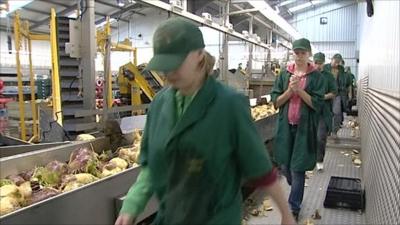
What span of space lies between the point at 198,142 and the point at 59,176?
157 centimetres

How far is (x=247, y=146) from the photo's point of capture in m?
1.20

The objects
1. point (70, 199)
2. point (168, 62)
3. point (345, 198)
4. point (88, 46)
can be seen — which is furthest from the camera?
point (88, 46)

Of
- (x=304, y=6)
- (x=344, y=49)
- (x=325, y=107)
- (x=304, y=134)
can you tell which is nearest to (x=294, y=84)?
(x=304, y=134)

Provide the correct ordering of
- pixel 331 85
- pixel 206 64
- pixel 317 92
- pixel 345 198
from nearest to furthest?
pixel 206 64 → pixel 317 92 → pixel 345 198 → pixel 331 85

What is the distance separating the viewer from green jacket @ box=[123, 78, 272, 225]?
1173 mm

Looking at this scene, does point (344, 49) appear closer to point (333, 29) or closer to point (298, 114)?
point (333, 29)

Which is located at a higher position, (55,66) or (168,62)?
(55,66)

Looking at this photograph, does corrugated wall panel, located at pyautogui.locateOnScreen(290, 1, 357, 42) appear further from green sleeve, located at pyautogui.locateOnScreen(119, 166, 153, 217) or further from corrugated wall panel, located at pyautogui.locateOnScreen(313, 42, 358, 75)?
green sleeve, located at pyautogui.locateOnScreen(119, 166, 153, 217)

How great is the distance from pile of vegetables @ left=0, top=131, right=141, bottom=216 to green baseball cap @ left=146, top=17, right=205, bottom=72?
1.10 m

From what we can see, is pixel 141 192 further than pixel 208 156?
Yes

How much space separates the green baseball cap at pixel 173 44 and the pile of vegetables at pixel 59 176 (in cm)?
110

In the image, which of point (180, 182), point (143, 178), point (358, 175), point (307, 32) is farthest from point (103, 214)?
→ point (307, 32)

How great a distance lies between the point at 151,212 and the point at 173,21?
1456 millimetres

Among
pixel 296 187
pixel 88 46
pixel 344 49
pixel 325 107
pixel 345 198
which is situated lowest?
pixel 345 198
